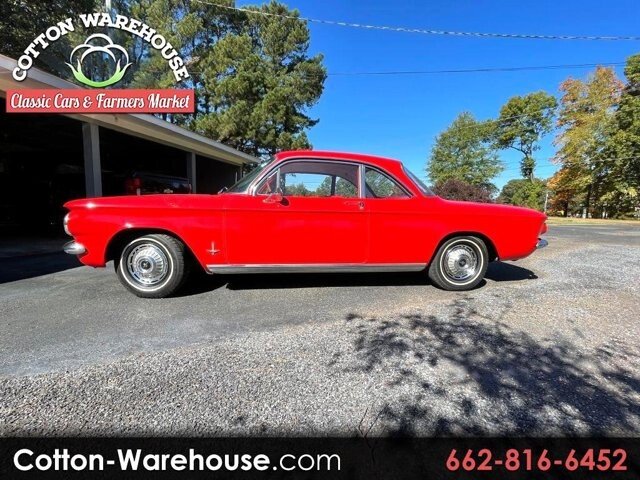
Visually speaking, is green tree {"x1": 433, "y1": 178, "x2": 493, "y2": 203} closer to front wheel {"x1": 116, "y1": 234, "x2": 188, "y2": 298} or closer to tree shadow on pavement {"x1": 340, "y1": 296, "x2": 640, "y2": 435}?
tree shadow on pavement {"x1": 340, "y1": 296, "x2": 640, "y2": 435}

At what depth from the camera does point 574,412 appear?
6.09ft

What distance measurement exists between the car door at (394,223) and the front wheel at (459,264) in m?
0.25

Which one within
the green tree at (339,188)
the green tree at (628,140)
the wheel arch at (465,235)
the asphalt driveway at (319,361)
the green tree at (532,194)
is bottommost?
the asphalt driveway at (319,361)

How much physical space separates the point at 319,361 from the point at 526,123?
1919 inches

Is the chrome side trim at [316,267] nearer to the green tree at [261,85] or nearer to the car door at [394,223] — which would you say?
the car door at [394,223]

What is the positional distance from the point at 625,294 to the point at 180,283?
203 inches

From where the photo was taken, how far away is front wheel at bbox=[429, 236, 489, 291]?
4.20 metres

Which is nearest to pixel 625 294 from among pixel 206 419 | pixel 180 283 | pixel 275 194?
pixel 275 194

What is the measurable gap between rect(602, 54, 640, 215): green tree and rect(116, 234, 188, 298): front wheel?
39.9 metres

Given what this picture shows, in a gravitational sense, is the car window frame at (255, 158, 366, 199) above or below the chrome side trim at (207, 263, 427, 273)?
above

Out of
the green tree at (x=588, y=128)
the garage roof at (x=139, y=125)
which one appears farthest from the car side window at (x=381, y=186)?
the green tree at (x=588, y=128)

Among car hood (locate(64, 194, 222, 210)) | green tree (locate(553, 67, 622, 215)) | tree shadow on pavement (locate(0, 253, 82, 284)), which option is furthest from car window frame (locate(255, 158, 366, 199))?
green tree (locate(553, 67, 622, 215))

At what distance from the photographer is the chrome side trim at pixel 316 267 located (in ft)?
12.5

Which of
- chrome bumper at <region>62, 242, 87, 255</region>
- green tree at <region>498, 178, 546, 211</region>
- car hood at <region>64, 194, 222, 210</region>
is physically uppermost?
green tree at <region>498, 178, 546, 211</region>
